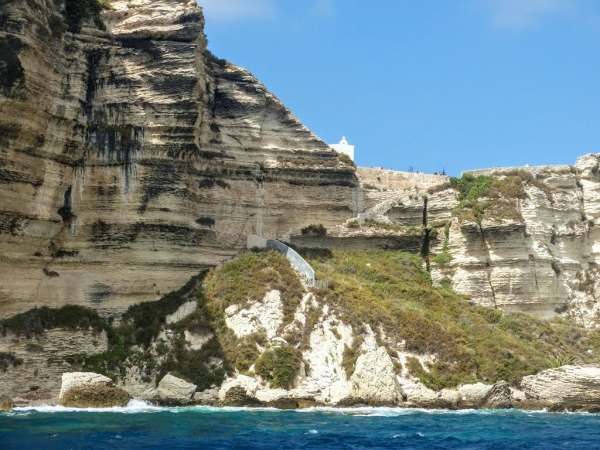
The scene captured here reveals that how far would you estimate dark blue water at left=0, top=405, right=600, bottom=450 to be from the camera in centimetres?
2644

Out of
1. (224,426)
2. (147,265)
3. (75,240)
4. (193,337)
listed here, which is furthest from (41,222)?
(224,426)

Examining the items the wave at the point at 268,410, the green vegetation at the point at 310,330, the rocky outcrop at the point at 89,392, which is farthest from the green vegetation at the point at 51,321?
the wave at the point at 268,410

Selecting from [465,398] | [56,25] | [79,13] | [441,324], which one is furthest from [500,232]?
[56,25]

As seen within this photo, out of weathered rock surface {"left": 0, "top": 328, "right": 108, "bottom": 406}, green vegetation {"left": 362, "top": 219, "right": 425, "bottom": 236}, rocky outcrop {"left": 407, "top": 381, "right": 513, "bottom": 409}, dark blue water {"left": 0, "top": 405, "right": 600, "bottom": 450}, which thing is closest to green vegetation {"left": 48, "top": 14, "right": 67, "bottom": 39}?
weathered rock surface {"left": 0, "top": 328, "right": 108, "bottom": 406}

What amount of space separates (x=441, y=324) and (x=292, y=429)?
14313 millimetres

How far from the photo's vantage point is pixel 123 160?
44562mm

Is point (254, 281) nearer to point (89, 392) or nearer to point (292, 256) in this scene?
point (292, 256)

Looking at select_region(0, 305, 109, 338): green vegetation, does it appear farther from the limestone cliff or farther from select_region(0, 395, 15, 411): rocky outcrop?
the limestone cliff

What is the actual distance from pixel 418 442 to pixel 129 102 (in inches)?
997

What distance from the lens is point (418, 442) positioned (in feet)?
89.6

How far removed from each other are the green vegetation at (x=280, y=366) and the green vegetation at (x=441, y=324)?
337 centimetres

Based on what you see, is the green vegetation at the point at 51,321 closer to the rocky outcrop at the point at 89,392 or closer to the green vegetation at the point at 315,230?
the rocky outcrop at the point at 89,392

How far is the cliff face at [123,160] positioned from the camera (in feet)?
133

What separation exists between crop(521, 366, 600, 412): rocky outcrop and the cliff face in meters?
17.9
